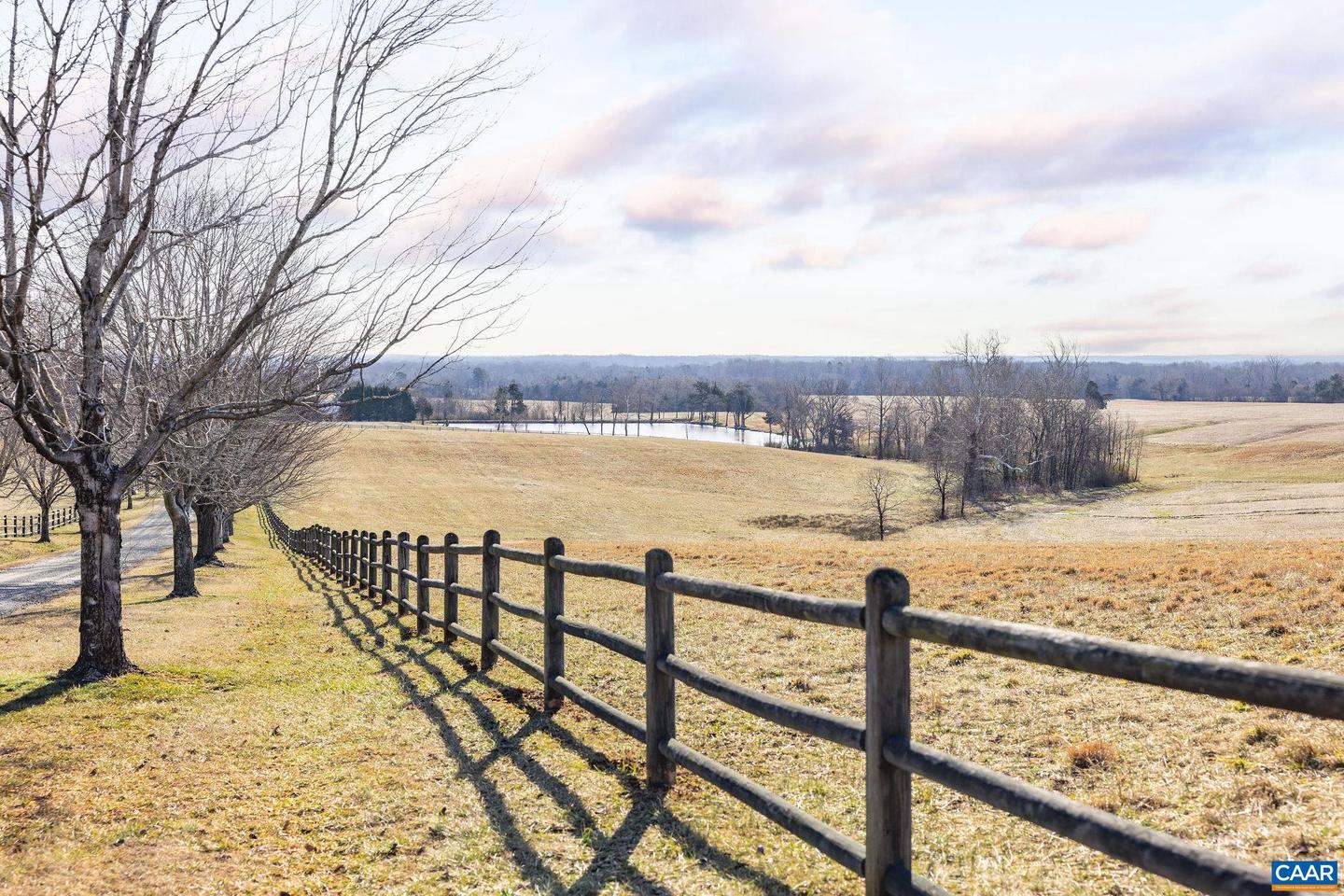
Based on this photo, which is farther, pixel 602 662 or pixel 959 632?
pixel 602 662

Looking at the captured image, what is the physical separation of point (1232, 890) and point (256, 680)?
32.4ft

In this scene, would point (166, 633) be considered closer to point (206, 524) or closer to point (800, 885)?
point (800, 885)

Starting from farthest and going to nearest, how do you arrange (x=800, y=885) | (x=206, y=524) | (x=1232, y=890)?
1. (x=206, y=524)
2. (x=800, y=885)
3. (x=1232, y=890)

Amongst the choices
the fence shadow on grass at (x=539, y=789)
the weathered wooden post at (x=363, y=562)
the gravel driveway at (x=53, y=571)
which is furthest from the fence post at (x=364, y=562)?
the fence shadow on grass at (x=539, y=789)

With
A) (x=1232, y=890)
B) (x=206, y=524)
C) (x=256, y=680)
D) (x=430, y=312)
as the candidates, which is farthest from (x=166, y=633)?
(x=206, y=524)

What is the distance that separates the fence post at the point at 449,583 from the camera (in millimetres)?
11062

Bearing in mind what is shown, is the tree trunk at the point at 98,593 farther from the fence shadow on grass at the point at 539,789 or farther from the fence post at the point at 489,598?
the fence post at the point at 489,598

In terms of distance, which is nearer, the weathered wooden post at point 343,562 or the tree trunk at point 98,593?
the tree trunk at point 98,593

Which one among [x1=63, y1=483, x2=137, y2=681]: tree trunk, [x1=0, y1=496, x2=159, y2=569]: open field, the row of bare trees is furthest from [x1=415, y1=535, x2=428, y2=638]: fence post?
the row of bare trees

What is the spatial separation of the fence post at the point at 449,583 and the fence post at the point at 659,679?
558cm

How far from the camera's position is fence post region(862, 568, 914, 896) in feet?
12.0

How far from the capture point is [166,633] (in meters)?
14.0

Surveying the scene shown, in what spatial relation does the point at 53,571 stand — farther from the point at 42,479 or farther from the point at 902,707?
the point at 902,707

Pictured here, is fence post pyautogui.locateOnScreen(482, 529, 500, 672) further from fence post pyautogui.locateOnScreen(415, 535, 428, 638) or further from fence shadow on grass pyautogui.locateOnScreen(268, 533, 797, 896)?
fence post pyautogui.locateOnScreen(415, 535, 428, 638)
